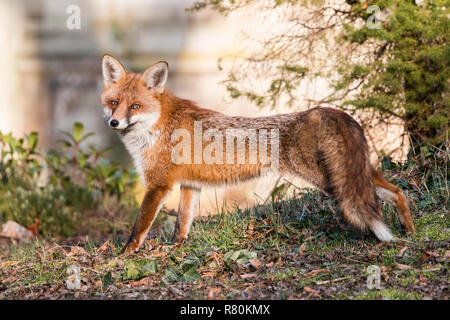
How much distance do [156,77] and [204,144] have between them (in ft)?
2.21

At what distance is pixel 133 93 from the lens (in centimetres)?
377

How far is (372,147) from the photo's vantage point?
207 inches

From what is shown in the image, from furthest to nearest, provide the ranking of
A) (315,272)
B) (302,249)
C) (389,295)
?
1. (302,249)
2. (315,272)
3. (389,295)

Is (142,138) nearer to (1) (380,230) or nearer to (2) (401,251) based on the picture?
(1) (380,230)

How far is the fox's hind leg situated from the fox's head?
5.90 ft

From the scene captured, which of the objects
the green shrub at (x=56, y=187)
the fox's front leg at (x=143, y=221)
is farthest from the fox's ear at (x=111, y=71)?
the green shrub at (x=56, y=187)

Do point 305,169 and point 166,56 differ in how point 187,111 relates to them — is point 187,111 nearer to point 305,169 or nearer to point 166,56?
point 305,169

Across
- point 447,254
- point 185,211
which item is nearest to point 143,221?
point 185,211

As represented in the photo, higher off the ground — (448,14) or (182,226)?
(448,14)

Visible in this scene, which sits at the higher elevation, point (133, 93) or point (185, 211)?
point (133, 93)

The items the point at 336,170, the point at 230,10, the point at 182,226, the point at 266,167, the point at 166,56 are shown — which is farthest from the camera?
the point at 166,56

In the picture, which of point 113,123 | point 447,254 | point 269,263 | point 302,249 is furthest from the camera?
point 113,123
